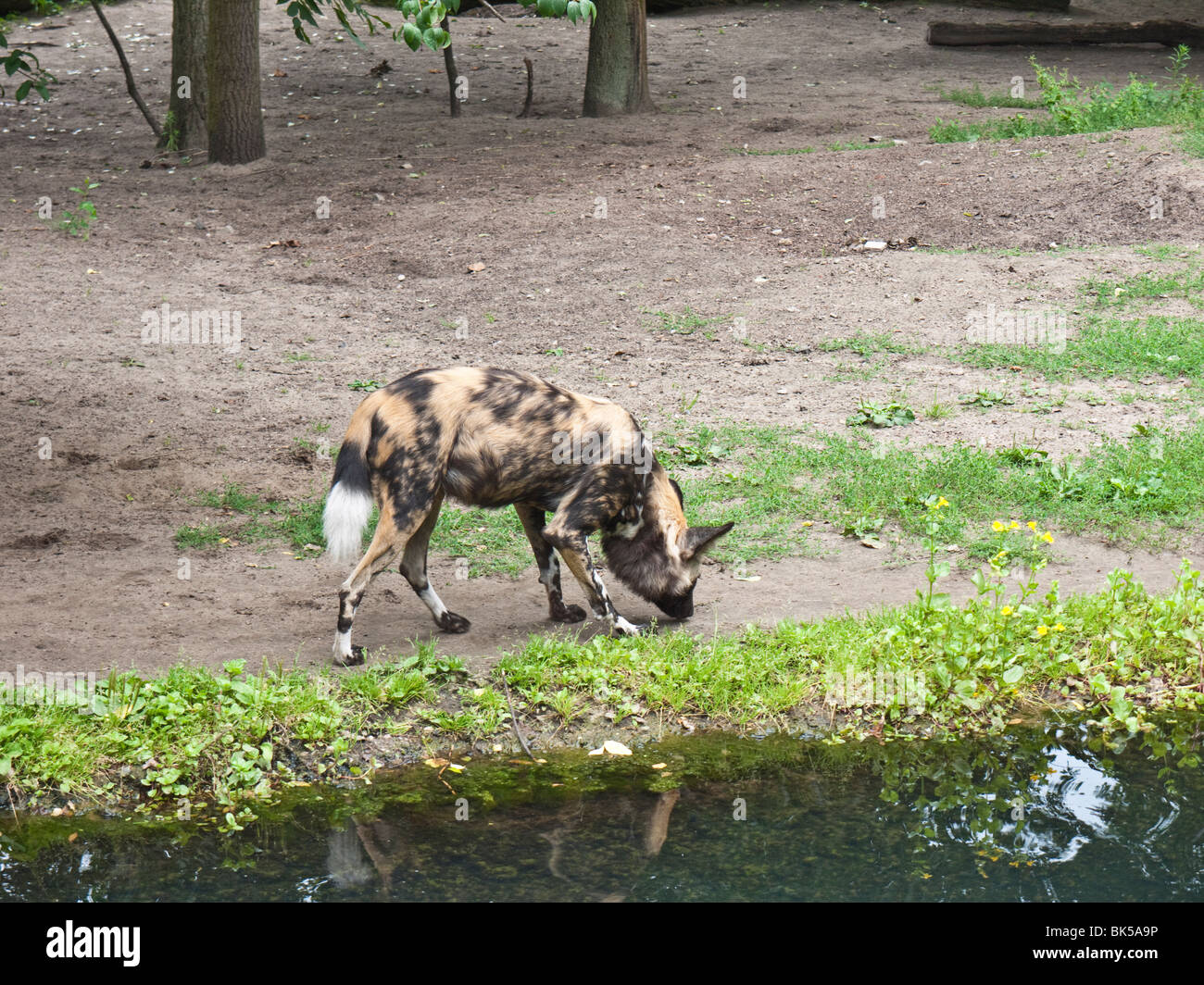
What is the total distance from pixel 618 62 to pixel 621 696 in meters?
11.1

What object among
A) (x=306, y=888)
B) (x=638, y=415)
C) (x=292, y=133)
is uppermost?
(x=292, y=133)

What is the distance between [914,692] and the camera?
502cm

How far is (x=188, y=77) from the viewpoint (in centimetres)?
1310

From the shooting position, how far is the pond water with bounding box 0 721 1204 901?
3.90 meters

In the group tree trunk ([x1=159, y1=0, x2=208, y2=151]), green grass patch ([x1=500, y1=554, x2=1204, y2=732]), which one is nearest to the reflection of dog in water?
green grass patch ([x1=500, y1=554, x2=1204, y2=732])

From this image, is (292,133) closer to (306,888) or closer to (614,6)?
(614,6)

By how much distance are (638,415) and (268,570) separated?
9.28ft

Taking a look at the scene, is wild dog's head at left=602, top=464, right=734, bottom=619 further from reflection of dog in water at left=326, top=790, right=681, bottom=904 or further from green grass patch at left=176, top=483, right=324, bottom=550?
green grass patch at left=176, top=483, right=324, bottom=550

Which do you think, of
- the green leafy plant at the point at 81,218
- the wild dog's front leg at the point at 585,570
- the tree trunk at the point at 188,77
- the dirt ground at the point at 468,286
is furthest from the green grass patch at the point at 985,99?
the wild dog's front leg at the point at 585,570

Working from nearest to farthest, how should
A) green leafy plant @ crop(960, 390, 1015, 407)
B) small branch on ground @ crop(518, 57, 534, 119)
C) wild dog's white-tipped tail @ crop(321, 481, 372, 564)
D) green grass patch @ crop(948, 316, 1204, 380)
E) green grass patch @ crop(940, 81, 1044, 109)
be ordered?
wild dog's white-tipped tail @ crop(321, 481, 372, 564) < green leafy plant @ crop(960, 390, 1015, 407) < green grass patch @ crop(948, 316, 1204, 380) < green grass patch @ crop(940, 81, 1044, 109) < small branch on ground @ crop(518, 57, 534, 119)

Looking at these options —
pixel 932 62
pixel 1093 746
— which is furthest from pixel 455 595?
pixel 932 62

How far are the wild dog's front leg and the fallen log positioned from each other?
15.5 m

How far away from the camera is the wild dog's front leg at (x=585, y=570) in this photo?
5.34 m

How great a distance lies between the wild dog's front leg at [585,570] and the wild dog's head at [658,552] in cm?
18
